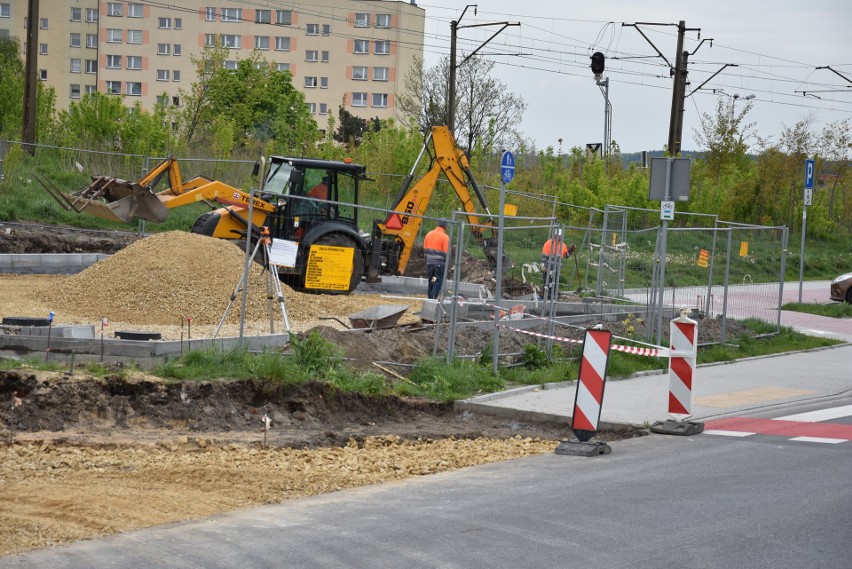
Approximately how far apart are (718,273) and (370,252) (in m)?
6.78

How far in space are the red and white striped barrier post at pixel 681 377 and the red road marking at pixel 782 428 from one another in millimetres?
453

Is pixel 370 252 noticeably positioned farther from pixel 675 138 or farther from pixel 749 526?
pixel 675 138

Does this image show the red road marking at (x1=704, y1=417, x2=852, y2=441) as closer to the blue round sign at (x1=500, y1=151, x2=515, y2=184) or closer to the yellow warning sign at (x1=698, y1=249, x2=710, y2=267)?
the blue round sign at (x1=500, y1=151, x2=515, y2=184)

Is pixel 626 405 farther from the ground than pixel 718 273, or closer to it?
closer to it

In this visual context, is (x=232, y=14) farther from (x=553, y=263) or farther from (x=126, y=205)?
(x=553, y=263)

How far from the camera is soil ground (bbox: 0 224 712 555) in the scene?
786cm

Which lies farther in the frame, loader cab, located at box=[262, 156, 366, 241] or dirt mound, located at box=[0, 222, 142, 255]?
dirt mound, located at box=[0, 222, 142, 255]

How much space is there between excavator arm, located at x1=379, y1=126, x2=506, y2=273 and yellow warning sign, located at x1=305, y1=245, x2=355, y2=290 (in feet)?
18.7

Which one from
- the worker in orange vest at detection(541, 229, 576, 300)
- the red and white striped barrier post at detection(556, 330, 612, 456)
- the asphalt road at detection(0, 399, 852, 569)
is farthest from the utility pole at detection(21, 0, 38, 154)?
the asphalt road at detection(0, 399, 852, 569)

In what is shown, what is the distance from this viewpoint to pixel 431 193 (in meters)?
25.1

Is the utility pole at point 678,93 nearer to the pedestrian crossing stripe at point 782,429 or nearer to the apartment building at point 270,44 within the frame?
the pedestrian crossing stripe at point 782,429

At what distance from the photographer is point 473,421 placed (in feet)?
42.0

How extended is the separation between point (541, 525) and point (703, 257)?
13.2 meters

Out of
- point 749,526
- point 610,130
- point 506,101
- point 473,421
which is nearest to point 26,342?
point 473,421
